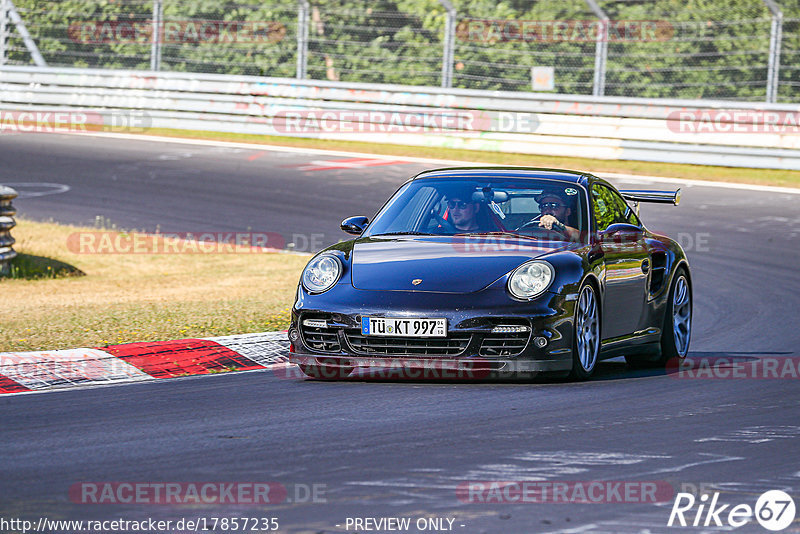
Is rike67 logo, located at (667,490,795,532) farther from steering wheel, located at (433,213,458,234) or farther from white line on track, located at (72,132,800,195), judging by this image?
white line on track, located at (72,132,800,195)

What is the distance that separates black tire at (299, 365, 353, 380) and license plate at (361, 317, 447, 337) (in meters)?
0.39

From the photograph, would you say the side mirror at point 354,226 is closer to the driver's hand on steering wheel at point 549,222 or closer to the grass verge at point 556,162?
the driver's hand on steering wheel at point 549,222

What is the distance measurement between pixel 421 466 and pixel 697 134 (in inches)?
650

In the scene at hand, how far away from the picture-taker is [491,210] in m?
8.57

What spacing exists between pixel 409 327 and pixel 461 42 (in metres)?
15.8

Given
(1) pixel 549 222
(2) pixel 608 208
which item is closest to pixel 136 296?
(2) pixel 608 208

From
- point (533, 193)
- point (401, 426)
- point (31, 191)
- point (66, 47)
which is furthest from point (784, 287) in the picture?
point (66, 47)

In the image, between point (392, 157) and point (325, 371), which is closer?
point (325, 371)

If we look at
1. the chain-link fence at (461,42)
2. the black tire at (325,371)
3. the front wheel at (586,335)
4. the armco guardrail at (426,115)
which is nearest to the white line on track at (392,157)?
the armco guardrail at (426,115)

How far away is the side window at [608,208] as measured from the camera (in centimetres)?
883

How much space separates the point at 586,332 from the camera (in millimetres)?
7941

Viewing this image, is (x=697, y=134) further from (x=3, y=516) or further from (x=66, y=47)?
(x=3, y=516)

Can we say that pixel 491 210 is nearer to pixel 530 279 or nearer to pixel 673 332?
pixel 530 279

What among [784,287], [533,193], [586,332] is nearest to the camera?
[586,332]
